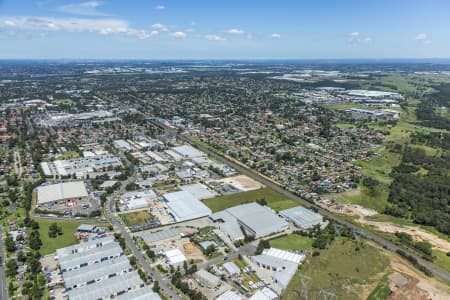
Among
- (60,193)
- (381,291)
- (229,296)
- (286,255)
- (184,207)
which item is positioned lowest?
(381,291)

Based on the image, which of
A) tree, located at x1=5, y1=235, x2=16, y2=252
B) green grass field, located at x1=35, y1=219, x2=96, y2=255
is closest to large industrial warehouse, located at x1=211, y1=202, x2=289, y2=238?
green grass field, located at x1=35, y1=219, x2=96, y2=255

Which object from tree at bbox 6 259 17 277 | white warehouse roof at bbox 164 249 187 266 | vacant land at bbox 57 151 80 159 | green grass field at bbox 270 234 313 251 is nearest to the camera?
tree at bbox 6 259 17 277

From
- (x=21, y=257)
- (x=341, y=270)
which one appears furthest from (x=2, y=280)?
(x=341, y=270)

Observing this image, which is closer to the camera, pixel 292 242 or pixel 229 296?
pixel 229 296

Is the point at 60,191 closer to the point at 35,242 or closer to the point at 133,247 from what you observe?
the point at 35,242

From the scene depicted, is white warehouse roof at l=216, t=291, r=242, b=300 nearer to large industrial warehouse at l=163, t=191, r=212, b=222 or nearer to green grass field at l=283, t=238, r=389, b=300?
green grass field at l=283, t=238, r=389, b=300

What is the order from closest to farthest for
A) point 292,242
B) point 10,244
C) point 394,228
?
point 10,244, point 292,242, point 394,228

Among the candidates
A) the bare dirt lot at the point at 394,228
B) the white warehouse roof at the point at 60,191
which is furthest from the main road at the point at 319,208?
the white warehouse roof at the point at 60,191

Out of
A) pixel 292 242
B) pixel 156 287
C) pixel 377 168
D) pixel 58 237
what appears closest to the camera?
pixel 156 287
